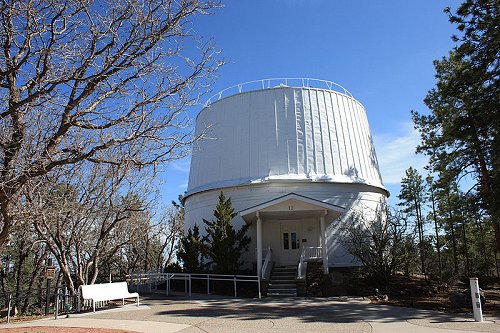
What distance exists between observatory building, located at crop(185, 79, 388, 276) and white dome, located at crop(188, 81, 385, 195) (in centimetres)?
5

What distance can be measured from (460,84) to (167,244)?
98.7ft

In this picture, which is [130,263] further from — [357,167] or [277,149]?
[357,167]

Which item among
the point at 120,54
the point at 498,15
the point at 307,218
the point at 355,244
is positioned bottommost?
the point at 355,244

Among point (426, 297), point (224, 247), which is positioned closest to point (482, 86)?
point (426, 297)

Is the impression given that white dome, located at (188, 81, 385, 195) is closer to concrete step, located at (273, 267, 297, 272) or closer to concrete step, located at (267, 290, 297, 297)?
concrete step, located at (273, 267, 297, 272)

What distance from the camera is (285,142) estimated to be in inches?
928

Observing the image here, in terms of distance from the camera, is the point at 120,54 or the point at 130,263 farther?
the point at 130,263

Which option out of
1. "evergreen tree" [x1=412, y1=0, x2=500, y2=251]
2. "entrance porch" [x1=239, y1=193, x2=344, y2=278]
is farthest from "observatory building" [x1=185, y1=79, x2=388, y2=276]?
"evergreen tree" [x1=412, y1=0, x2=500, y2=251]

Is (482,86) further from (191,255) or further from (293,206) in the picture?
(191,255)

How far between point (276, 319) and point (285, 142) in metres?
13.7

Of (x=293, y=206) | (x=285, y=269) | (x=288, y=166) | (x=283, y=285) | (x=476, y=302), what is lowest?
(x=283, y=285)

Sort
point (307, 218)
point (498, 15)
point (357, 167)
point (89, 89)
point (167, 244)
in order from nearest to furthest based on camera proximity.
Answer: point (89, 89) → point (498, 15) → point (307, 218) → point (357, 167) → point (167, 244)

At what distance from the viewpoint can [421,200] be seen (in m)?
40.5

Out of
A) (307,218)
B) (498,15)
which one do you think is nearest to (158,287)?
(307,218)
